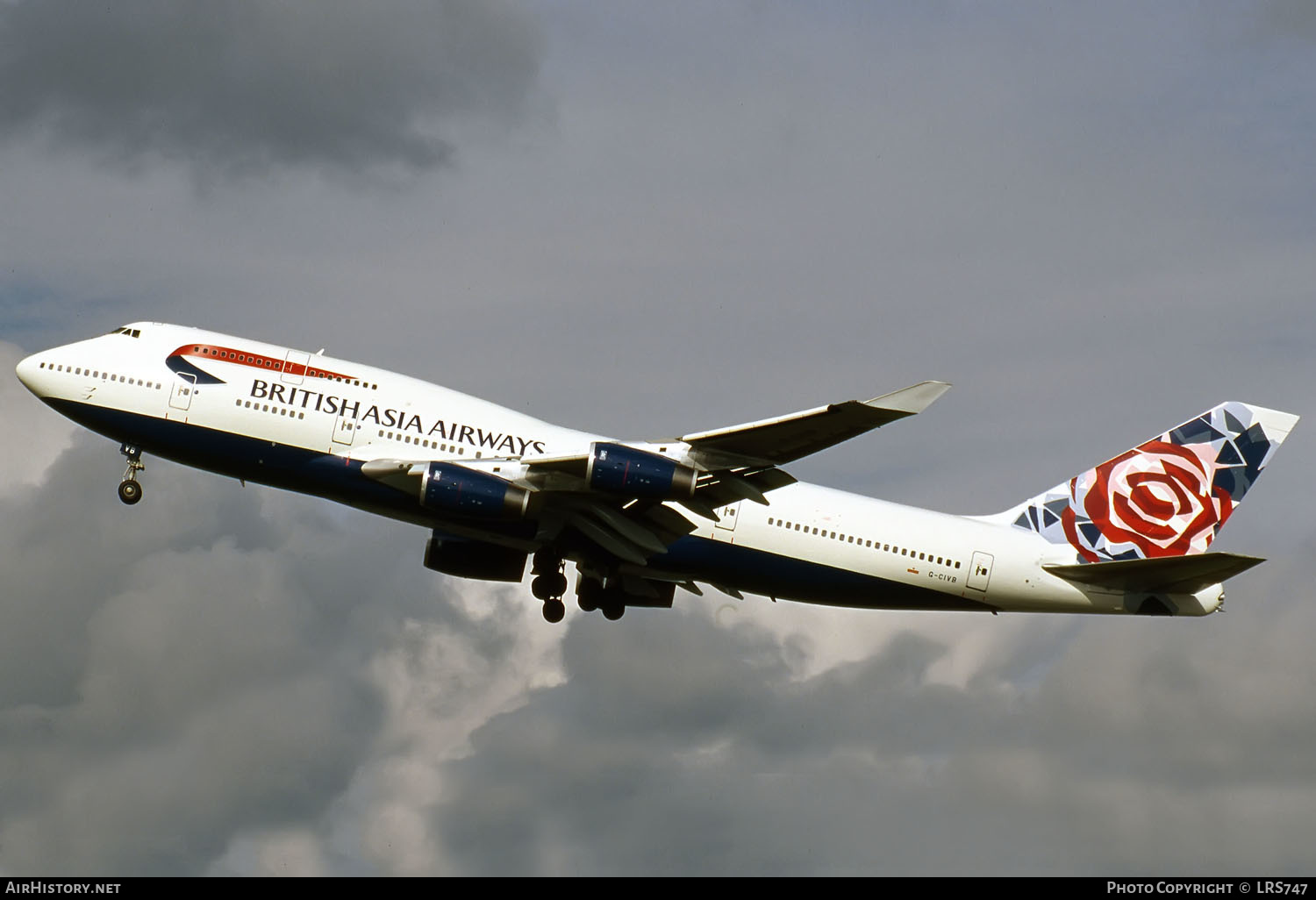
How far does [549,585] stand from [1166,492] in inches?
757

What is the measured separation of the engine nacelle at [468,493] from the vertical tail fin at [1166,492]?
51.0ft

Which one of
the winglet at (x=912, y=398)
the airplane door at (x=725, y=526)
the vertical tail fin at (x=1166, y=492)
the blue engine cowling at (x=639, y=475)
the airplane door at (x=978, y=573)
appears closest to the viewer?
the winglet at (x=912, y=398)

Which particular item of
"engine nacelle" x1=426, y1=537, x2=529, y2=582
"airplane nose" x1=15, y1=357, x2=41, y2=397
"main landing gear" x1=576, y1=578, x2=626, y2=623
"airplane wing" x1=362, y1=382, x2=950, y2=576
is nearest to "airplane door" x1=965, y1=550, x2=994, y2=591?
"airplane wing" x1=362, y1=382, x2=950, y2=576

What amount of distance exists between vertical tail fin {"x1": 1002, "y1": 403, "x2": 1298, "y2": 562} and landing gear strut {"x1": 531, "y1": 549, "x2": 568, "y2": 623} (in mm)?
13320

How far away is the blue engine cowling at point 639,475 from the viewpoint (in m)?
36.1

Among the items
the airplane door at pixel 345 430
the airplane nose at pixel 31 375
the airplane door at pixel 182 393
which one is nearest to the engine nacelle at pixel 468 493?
the airplane door at pixel 345 430

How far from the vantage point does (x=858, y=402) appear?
32469 mm

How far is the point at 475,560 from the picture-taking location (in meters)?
44.3

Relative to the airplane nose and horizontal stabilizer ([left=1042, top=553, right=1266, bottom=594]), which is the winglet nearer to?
horizontal stabilizer ([left=1042, top=553, right=1266, bottom=594])

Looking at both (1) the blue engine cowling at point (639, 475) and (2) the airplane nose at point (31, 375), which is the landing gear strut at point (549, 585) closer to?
(1) the blue engine cowling at point (639, 475)

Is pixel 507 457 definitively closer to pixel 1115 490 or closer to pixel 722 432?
pixel 722 432

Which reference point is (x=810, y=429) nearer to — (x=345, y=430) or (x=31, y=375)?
(x=345, y=430)

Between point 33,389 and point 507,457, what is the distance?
1310cm
